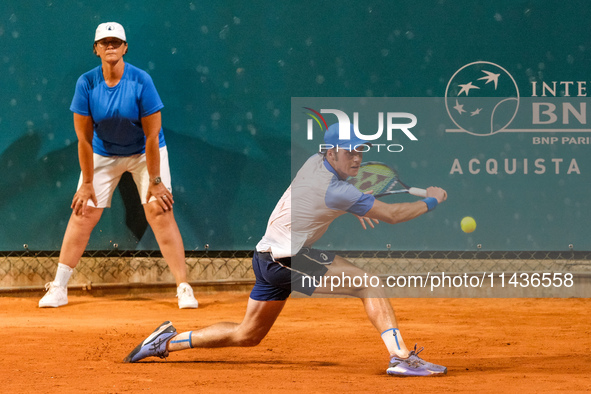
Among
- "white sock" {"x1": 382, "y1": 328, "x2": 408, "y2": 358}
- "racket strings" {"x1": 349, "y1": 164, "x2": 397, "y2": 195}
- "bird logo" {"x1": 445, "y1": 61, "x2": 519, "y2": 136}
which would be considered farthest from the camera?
"bird logo" {"x1": 445, "y1": 61, "x2": 519, "y2": 136}

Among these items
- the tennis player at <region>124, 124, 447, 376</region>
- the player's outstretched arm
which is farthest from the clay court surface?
the player's outstretched arm

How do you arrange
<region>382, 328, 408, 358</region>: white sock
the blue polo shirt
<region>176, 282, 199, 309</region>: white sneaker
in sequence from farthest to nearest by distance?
<region>176, 282, 199, 309</region>: white sneaker → the blue polo shirt → <region>382, 328, 408, 358</region>: white sock

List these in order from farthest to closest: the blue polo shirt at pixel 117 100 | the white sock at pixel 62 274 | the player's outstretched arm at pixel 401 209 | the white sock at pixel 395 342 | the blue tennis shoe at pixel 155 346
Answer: the white sock at pixel 62 274 < the blue polo shirt at pixel 117 100 < the blue tennis shoe at pixel 155 346 < the player's outstretched arm at pixel 401 209 < the white sock at pixel 395 342

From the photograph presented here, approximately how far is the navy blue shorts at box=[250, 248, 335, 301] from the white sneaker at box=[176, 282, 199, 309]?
2466mm

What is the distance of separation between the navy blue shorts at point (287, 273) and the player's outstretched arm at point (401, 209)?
37 centimetres

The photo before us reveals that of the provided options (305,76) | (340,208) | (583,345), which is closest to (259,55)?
(305,76)

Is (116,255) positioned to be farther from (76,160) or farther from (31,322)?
(31,322)

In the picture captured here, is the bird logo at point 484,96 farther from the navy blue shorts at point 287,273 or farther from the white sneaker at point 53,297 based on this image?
the white sneaker at point 53,297

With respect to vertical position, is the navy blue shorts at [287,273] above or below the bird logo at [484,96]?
below

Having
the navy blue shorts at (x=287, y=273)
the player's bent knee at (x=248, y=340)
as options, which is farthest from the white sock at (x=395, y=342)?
the player's bent knee at (x=248, y=340)

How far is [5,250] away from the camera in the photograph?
7.57 m

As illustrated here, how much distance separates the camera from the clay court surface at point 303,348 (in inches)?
159

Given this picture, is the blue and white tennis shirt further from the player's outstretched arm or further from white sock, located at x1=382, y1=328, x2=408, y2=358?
white sock, located at x1=382, y1=328, x2=408, y2=358

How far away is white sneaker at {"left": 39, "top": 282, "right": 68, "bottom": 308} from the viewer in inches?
272
